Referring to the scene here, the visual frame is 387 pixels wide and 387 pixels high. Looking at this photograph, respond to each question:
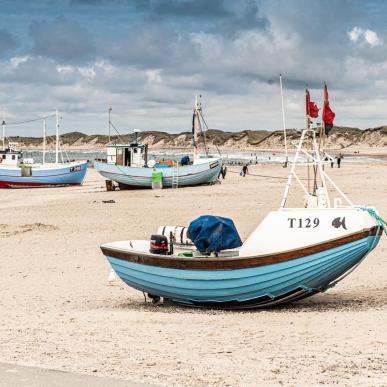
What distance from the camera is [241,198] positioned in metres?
30.2

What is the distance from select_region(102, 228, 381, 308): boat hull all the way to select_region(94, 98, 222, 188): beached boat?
96.4 feet

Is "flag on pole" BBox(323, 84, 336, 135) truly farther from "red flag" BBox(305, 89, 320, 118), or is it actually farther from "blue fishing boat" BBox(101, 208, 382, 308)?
"blue fishing boat" BBox(101, 208, 382, 308)

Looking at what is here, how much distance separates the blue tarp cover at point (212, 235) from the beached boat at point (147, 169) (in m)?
29.6

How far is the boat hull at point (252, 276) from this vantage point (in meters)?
9.71

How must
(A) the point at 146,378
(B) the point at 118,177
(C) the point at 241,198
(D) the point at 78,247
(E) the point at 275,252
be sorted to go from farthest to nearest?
(B) the point at 118,177 < (C) the point at 241,198 < (D) the point at 78,247 < (E) the point at 275,252 < (A) the point at 146,378

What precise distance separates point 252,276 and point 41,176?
127 feet

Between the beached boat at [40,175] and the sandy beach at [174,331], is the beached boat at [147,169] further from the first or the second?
the sandy beach at [174,331]

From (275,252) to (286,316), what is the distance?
0.95 meters

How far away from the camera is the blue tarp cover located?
33.7 feet

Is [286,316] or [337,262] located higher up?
[337,262]

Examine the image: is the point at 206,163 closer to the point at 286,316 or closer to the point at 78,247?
the point at 78,247

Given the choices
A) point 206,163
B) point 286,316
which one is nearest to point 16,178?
point 206,163

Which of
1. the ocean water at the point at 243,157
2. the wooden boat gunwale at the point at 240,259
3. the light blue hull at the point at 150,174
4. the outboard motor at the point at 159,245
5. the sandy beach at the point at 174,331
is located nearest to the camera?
the sandy beach at the point at 174,331

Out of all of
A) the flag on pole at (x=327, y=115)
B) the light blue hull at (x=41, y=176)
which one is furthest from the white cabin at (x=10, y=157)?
the flag on pole at (x=327, y=115)
